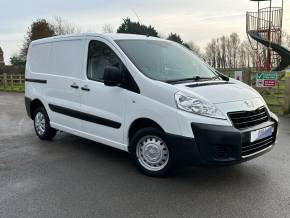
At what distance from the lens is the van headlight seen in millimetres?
4391

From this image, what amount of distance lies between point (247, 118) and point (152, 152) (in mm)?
1335

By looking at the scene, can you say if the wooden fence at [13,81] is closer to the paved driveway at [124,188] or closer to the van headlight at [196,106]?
the paved driveway at [124,188]

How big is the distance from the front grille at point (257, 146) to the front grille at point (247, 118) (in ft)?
0.80

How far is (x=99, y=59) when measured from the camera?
576 centimetres

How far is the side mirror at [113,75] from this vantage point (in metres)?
5.05

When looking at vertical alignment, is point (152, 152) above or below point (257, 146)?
below


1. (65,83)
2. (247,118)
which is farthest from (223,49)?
(247,118)

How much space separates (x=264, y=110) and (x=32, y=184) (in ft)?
10.8

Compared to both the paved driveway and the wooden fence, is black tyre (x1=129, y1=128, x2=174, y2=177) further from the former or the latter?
the wooden fence

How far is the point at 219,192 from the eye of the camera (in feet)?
14.5

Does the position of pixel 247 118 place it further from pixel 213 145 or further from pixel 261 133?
pixel 213 145

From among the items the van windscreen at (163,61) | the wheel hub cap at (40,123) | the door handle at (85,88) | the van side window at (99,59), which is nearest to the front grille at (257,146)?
the van windscreen at (163,61)

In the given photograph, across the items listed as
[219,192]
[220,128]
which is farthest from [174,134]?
[219,192]

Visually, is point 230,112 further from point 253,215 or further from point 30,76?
point 30,76
